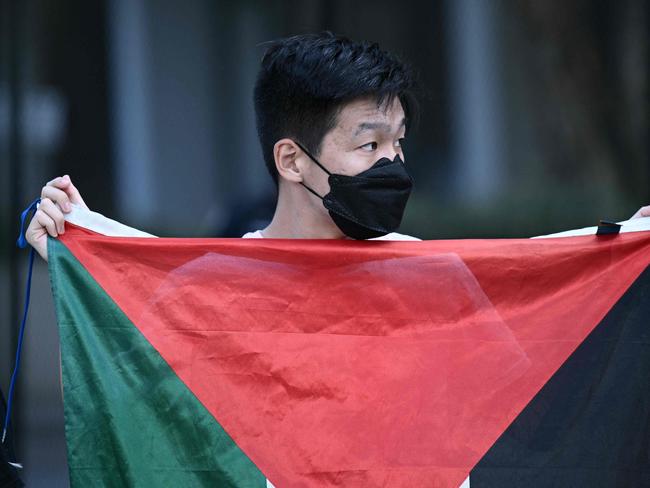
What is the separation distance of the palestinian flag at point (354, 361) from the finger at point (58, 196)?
0.20 ft

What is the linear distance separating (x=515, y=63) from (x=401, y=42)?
762mm

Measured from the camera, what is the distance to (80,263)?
7.83 feet

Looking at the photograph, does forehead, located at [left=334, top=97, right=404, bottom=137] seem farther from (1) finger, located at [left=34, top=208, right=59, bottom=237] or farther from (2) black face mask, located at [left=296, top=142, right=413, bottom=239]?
(1) finger, located at [left=34, top=208, right=59, bottom=237]

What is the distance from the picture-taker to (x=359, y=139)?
2428mm

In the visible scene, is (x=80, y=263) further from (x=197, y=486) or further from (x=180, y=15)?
(x=180, y=15)

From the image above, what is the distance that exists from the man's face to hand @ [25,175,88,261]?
0.59m

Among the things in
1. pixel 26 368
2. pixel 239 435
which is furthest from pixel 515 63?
pixel 239 435

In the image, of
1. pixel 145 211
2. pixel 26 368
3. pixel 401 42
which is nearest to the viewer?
pixel 26 368

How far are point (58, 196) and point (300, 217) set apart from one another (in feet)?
1.91

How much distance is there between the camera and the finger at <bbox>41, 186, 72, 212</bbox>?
2.36 meters

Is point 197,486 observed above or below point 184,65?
below

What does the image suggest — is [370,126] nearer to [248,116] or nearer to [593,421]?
[593,421]

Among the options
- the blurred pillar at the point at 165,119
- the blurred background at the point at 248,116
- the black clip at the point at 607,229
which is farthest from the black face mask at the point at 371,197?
the blurred pillar at the point at 165,119

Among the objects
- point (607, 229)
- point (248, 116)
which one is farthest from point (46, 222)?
point (248, 116)
